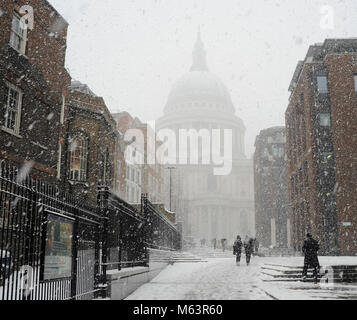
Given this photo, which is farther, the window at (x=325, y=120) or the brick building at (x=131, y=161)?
the brick building at (x=131, y=161)

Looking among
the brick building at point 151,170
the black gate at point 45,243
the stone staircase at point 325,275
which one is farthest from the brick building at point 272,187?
the black gate at point 45,243

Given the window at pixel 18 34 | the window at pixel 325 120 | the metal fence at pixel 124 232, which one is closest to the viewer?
the metal fence at pixel 124 232

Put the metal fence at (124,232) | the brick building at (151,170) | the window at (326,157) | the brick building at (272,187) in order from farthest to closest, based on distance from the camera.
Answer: the brick building at (272,187) < the brick building at (151,170) < the window at (326,157) < the metal fence at (124,232)

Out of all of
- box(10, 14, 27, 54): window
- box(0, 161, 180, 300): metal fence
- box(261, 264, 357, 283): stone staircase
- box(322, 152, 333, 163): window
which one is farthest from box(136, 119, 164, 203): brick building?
box(0, 161, 180, 300): metal fence

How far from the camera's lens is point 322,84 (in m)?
38.5

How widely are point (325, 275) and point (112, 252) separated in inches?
368

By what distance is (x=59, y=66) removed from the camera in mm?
22109

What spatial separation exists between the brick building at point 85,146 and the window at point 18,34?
9.43 metres

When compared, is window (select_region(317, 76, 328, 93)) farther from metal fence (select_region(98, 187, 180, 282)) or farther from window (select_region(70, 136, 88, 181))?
metal fence (select_region(98, 187, 180, 282))

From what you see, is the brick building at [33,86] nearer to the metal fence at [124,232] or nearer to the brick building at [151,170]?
the metal fence at [124,232]

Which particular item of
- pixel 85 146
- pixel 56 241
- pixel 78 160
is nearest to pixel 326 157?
pixel 85 146

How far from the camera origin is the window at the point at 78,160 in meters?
28.6
